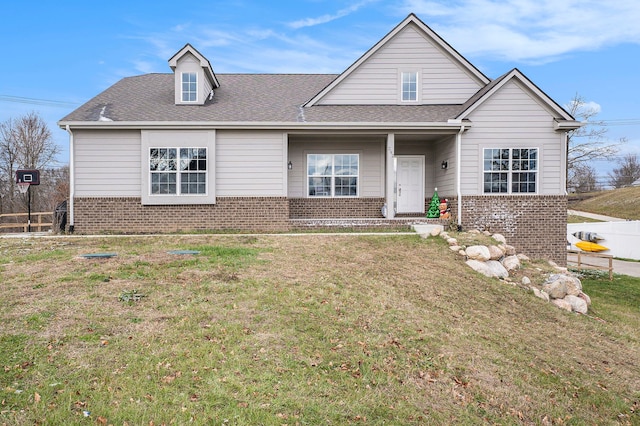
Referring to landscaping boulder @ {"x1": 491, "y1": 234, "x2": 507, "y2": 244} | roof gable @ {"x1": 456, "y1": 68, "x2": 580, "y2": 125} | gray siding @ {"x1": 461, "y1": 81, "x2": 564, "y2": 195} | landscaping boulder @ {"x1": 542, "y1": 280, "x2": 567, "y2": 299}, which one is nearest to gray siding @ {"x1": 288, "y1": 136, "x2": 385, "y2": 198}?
gray siding @ {"x1": 461, "y1": 81, "x2": 564, "y2": 195}

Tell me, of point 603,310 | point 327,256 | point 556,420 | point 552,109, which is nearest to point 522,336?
point 556,420

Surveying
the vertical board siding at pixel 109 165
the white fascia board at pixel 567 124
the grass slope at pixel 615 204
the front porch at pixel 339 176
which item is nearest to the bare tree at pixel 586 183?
the grass slope at pixel 615 204

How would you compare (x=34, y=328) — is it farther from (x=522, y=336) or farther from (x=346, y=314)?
(x=522, y=336)

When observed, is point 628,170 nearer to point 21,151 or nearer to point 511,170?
point 511,170

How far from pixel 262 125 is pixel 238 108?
167 centimetres

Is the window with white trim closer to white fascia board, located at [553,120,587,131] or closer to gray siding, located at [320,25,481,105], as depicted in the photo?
gray siding, located at [320,25,481,105]

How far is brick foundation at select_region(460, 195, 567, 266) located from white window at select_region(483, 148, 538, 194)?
31cm

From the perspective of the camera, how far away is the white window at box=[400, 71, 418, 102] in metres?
15.4

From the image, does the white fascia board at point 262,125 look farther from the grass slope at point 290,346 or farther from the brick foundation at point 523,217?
the grass slope at point 290,346

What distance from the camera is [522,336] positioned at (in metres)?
6.96

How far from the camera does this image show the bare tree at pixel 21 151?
102ft

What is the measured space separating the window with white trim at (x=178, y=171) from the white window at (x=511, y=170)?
9.40 metres

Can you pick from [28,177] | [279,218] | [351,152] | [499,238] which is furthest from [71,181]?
[499,238]

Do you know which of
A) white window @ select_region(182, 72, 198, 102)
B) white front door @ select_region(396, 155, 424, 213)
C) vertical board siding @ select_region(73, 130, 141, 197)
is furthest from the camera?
white front door @ select_region(396, 155, 424, 213)
